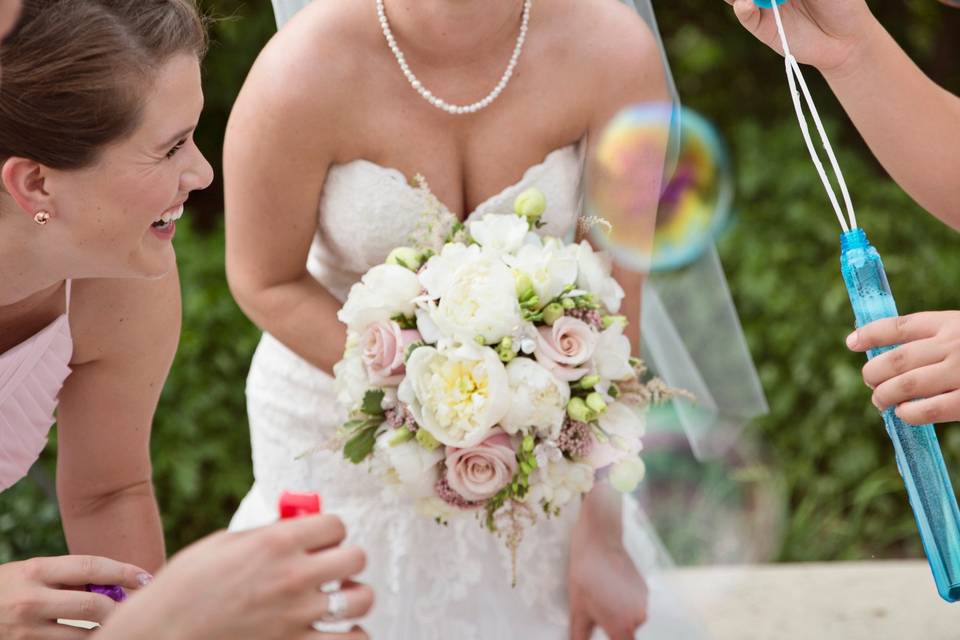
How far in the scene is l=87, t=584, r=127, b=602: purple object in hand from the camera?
1552 mm

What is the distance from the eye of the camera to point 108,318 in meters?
2.09

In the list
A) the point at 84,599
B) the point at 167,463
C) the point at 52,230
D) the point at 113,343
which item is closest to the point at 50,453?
the point at 167,463

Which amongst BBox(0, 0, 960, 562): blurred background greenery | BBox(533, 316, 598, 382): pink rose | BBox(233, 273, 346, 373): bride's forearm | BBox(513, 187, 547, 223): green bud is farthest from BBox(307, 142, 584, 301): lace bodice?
BBox(0, 0, 960, 562): blurred background greenery

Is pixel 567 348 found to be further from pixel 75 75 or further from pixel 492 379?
pixel 75 75

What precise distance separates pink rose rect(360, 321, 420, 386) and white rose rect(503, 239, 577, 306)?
0.20 metres

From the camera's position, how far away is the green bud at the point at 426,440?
1.83 meters

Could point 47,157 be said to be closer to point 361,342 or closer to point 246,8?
point 361,342

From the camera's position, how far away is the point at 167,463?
3.88 meters

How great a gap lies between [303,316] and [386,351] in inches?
18.2

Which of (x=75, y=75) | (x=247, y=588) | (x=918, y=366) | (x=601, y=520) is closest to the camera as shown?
(x=247, y=588)

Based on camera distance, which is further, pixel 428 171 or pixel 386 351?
pixel 428 171

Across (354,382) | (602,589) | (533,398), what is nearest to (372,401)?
(354,382)

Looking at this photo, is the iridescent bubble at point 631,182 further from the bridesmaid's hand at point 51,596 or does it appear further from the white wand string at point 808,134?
the bridesmaid's hand at point 51,596

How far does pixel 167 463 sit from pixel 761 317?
2245mm
